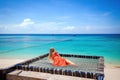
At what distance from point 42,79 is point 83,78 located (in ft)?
3.46

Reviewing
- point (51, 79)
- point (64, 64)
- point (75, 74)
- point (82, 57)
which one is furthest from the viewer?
point (82, 57)

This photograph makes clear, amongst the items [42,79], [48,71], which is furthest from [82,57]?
[42,79]

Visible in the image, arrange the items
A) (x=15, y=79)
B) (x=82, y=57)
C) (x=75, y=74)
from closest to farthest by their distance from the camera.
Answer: (x=75, y=74) → (x=15, y=79) → (x=82, y=57)

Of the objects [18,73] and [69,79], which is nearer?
[69,79]

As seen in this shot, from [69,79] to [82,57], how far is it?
348 cm

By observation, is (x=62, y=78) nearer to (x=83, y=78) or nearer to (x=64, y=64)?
(x=83, y=78)

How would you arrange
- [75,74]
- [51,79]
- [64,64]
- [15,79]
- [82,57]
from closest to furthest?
[51,79] → [75,74] → [15,79] → [64,64] → [82,57]

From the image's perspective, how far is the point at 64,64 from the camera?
4.84 meters

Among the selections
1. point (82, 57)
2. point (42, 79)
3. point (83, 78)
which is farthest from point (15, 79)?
point (82, 57)

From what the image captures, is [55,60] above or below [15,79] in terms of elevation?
above

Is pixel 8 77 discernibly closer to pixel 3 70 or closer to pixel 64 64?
pixel 3 70

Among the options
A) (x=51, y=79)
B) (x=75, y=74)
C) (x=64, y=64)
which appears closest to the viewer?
(x=51, y=79)

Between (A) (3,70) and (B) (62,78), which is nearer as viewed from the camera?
(B) (62,78)

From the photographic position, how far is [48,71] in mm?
3891
